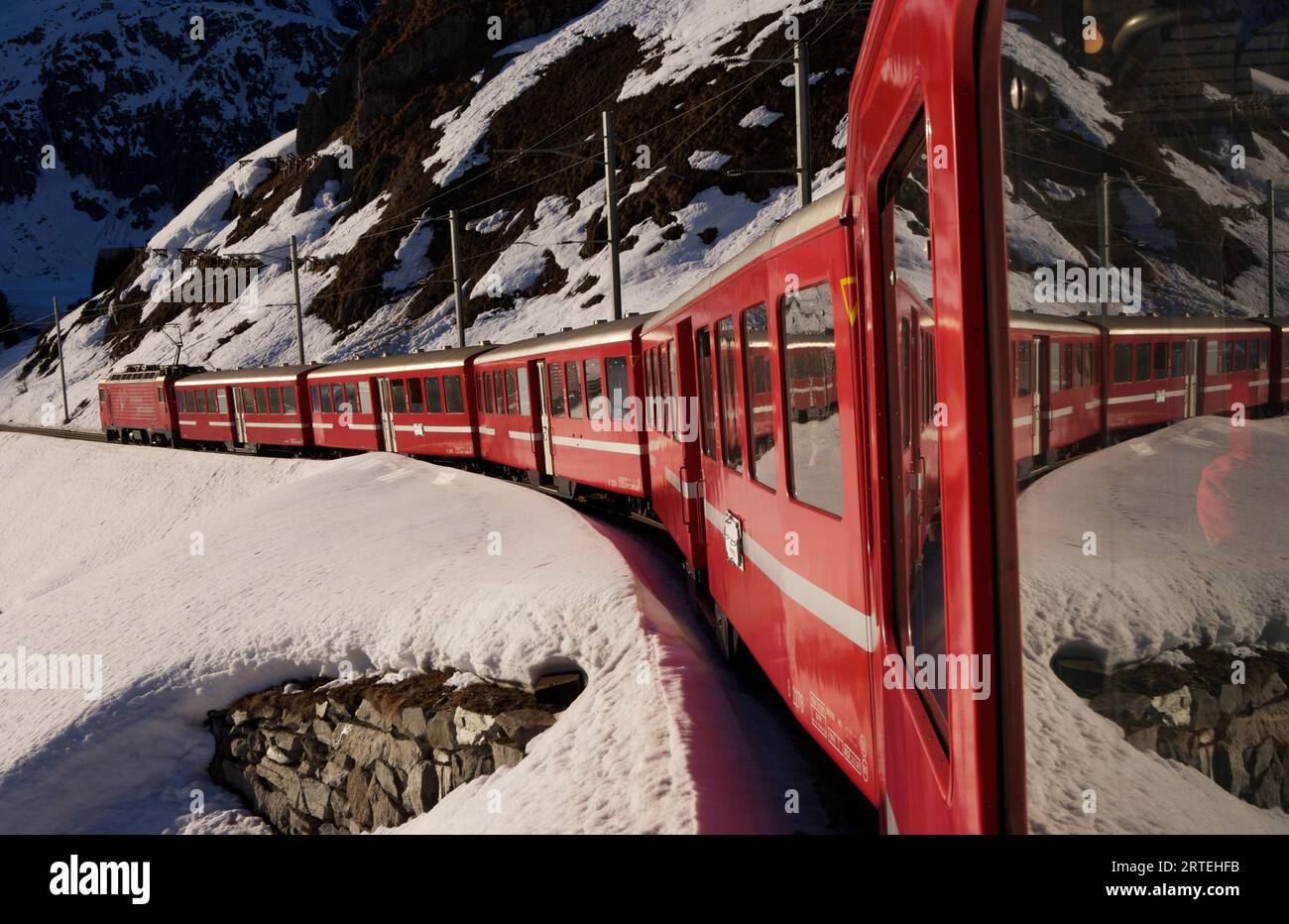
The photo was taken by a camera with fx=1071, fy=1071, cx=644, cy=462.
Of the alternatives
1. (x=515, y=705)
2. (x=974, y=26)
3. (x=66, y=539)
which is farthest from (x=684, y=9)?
(x=974, y=26)

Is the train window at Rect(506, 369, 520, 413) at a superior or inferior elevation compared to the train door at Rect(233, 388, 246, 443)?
superior

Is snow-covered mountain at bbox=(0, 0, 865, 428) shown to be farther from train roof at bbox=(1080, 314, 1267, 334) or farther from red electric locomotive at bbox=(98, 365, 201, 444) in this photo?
train roof at bbox=(1080, 314, 1267, 334)

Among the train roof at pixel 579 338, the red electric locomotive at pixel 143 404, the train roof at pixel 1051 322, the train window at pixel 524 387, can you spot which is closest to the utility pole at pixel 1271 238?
the train roof at pixel 1051 322

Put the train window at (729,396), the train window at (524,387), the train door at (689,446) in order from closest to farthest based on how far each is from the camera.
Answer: the train window at (729,396) → the train door at (689,446) → the train window at (524,387)

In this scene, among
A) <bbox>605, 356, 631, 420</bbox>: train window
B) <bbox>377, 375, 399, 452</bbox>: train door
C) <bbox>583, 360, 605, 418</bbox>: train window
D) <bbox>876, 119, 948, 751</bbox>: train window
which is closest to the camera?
<bbox>876, 119, 948, 751</bbox>: train window

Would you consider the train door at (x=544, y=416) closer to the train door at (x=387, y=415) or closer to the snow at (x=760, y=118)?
the train door at (x=387, y=415)

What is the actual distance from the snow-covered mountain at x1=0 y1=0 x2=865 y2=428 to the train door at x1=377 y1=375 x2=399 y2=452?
317 inches

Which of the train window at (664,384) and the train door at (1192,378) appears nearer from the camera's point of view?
the train door at (1192,378)

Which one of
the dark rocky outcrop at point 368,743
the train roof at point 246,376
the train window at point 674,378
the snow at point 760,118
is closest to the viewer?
the dark rocky outcrop at point 368,743

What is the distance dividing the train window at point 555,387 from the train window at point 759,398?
10.5 meters

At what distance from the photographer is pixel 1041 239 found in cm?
215

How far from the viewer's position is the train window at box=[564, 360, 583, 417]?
51.6 ft

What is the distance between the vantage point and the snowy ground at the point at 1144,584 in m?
1.64

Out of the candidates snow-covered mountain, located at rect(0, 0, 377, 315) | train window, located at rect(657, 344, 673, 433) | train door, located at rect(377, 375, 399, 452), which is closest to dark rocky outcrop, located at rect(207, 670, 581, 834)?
train window, located at rect(657, 344, 673, 433)
